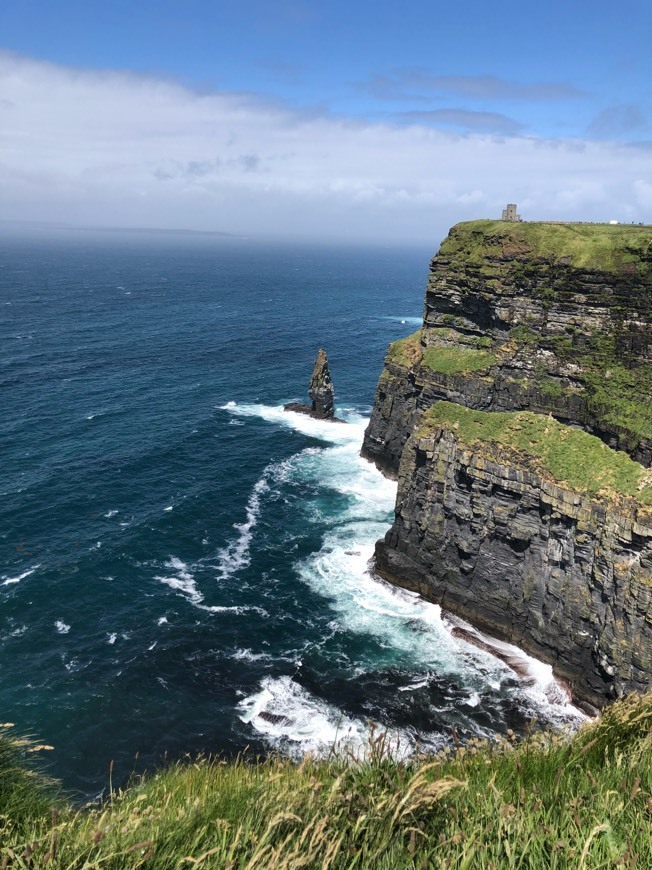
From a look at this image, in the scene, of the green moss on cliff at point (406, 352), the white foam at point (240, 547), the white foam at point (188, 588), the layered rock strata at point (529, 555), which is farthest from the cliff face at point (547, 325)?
the white foam at point (188, 588)

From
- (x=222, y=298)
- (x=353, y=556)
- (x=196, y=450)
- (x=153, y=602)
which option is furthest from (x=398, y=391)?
(x=222, y=298)

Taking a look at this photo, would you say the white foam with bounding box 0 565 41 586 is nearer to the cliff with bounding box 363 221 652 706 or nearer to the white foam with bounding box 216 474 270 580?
the white foam with bounding box 216 474 270 580

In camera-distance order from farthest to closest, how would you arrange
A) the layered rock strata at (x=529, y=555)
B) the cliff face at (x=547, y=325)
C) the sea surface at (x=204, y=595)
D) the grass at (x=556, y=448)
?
the cliff face at (x=547, y=325) < the grass at (x=556, y=448) < the sea surface at (x=204, y=595) < the layered rock strata at (x=529, y=555)

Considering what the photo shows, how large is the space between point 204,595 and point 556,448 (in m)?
32.2

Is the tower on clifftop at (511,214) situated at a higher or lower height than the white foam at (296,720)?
higher

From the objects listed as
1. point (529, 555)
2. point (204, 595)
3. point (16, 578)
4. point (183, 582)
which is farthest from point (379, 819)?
point (16, 578)

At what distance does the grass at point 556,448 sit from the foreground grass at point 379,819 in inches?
1206

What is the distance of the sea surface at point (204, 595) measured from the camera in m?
37.6

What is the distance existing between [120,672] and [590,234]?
53959 millimetres

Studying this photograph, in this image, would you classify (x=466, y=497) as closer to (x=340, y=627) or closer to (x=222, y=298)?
(x=340, y=627)

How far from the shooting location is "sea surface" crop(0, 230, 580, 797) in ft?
123

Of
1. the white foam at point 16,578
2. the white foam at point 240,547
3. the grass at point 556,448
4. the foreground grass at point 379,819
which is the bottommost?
the white foam at point 16,578

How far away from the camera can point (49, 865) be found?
25.6 feet

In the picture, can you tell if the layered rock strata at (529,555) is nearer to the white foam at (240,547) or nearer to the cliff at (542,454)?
the cliff at (542,454)
